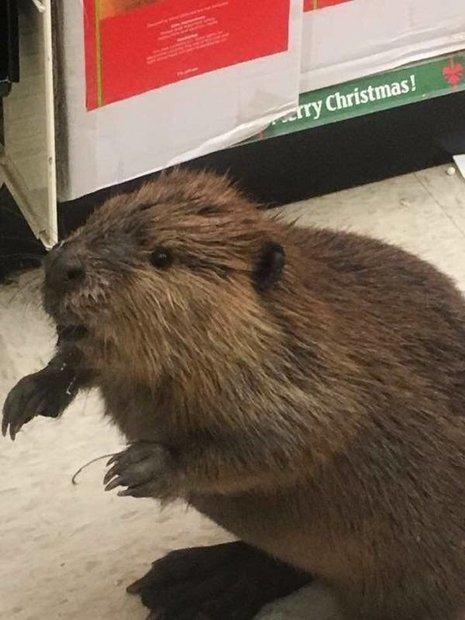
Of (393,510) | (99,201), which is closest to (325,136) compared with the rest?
(99,201)

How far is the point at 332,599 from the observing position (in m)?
1.70

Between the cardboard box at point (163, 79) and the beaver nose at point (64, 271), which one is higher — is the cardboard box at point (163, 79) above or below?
below

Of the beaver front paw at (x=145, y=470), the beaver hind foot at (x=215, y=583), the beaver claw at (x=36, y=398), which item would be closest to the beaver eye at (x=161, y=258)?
the beaver front paw at (x=145, y=470)

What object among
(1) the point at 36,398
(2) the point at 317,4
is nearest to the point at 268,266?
(1) the point at 36,398

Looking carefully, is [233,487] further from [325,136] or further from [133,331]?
[325,136]

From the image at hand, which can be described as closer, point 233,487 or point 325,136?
point 233,487

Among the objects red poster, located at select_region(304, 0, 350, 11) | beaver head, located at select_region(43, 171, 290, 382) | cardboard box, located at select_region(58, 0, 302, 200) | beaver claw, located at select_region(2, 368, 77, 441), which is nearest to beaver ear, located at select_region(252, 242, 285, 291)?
beaver head, located at select_region(43, 171, 290, 382)

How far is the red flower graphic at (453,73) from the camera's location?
90.0 inches

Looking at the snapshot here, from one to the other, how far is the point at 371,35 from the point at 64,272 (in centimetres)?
111

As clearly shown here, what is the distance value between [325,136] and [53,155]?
2.24 feet

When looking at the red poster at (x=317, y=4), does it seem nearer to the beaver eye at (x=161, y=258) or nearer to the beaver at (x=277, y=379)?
the beaver at (x=277, y=379)

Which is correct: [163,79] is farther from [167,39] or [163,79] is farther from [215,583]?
[215,583]

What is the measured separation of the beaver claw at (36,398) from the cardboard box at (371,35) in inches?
34.2

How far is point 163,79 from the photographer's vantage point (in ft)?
6.23
